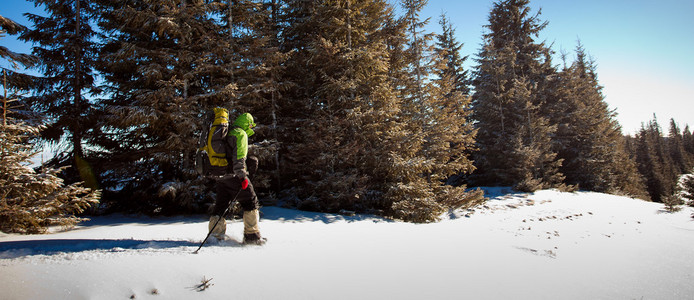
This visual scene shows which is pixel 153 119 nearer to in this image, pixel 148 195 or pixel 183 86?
pixel 183 86

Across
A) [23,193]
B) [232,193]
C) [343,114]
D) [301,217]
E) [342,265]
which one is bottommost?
[342,265]

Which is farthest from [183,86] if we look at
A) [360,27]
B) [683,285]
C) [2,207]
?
[683,285]

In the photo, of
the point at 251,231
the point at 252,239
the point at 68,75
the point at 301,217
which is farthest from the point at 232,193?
the point at 68,75

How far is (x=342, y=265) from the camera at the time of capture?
3.49 meters

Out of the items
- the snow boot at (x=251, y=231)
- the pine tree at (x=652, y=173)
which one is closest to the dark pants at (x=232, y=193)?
the snow boot at (x=251, y=231)

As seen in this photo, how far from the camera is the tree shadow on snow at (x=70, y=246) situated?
3.07 metres

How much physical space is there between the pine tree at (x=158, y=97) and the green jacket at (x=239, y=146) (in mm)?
3246

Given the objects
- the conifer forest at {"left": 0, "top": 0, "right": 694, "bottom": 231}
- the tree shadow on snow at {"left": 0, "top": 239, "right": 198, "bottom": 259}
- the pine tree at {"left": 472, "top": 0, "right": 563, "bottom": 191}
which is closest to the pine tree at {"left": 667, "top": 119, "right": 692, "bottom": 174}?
the pine tree at {"left": 472, "top": 0, "right": 563, "bottom": 191}

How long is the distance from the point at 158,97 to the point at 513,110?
1928 centimetres

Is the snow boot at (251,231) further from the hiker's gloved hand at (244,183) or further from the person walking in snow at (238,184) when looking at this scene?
the hiker's gloved hand at (244,183)

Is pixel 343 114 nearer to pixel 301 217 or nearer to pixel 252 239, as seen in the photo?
pixel 301 217

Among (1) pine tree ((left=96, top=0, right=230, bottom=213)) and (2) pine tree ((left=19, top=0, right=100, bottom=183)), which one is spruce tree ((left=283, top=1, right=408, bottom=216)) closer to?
(1) pine tree ((left=96, top=0, right=230, bottom=213))

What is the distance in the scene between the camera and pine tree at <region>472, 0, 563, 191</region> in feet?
51.4

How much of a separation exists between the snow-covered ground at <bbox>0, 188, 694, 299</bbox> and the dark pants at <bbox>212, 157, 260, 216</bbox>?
2.03 ft
